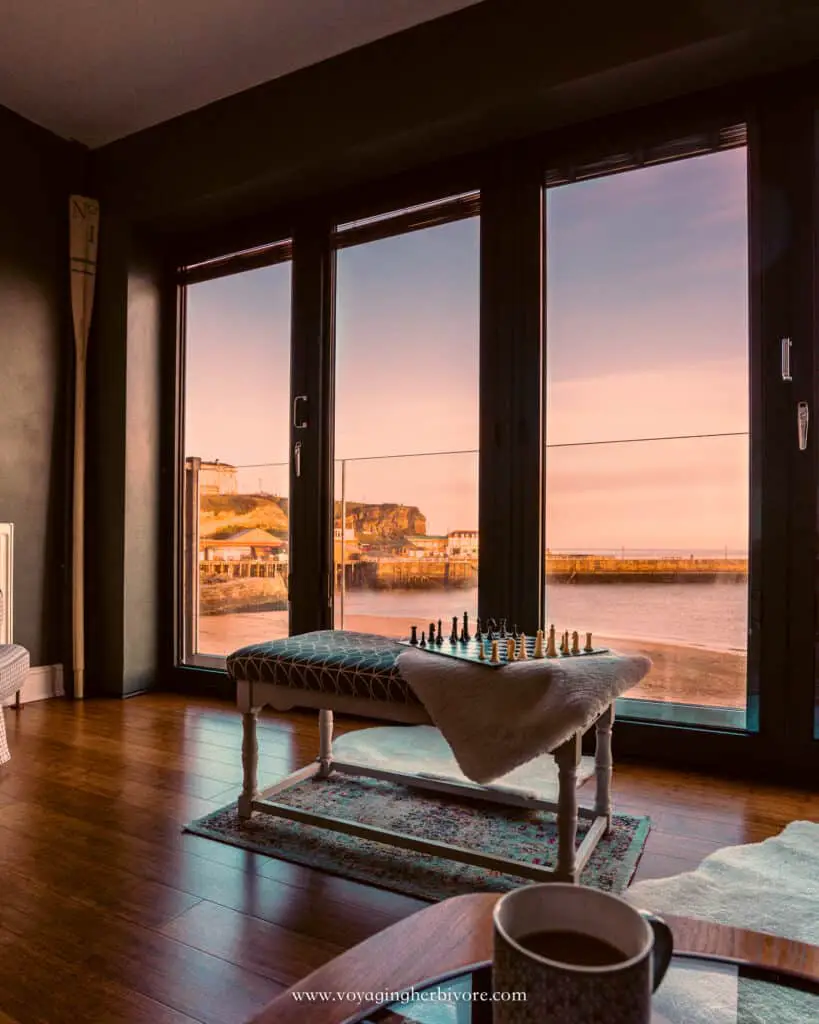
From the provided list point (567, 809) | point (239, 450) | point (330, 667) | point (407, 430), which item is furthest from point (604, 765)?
point (239, 450)

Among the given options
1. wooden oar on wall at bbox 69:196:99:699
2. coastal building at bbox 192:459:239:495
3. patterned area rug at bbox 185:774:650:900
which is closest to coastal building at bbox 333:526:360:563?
coastal building at bbox 192:459:239:495

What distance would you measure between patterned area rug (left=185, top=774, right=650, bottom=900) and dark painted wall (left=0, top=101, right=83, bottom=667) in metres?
1.96

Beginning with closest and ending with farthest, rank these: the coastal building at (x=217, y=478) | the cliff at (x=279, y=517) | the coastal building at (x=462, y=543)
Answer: the coastal building at (x=462, y=543), the cliff at (x=279, y=517), the coastal building at (x=217, y=478)

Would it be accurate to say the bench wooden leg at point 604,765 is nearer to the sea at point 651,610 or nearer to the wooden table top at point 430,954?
the sea at point 651,610

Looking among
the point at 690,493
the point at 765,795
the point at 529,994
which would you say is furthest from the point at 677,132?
the point at 529,994

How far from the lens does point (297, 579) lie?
3223 mm

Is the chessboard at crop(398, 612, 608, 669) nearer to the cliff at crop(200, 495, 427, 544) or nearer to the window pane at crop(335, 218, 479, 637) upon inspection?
the window pane at crop(335, 218, 479, 637)

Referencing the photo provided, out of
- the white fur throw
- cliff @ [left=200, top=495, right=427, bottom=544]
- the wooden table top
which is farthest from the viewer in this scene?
cliff @ [left=200, top=495, right=427, bottom=544]

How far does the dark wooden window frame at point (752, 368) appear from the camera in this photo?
2.28 metres

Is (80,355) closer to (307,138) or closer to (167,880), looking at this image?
(307,138)

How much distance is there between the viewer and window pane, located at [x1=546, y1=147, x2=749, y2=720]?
245 centimetres

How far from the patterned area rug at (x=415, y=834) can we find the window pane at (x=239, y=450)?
1395mm

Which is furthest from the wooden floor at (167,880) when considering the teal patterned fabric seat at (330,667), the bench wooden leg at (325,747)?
the teal patterned fabric seat at (330,667)

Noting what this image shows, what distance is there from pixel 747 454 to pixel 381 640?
1.42 metres
